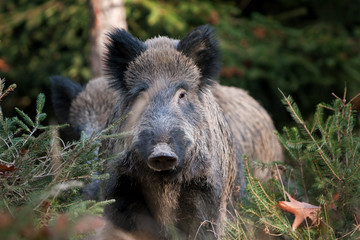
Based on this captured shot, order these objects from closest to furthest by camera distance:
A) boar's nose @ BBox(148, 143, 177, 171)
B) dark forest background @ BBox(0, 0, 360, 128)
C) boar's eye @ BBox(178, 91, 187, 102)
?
boar's nose @ BBox(148, 143, 177, 171) < boar's eye @ BBox(178, 91, 187, 102) < dark forest background @ BBox(0, 0, 360, 128)

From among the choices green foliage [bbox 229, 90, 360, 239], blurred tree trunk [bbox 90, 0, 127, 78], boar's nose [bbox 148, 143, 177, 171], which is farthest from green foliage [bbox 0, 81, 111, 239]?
blurred tree trunk [bbox 90, 0, 127, 78]

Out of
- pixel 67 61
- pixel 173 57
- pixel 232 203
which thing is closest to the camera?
pixel 173 57

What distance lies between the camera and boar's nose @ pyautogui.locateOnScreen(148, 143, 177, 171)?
11.2 ft

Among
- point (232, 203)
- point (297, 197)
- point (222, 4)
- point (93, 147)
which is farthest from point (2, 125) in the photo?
point (222, 4)

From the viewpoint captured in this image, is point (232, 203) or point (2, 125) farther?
point (232, 203)

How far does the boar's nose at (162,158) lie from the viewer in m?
3.41

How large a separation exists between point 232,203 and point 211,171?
0.59 m

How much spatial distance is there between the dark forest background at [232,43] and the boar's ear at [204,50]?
14.4 feet

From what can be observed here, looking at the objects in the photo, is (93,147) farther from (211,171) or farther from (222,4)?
(222,4)

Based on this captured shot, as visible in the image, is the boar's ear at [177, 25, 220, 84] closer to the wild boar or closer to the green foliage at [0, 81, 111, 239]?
the wild boar

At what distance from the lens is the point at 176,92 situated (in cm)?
417

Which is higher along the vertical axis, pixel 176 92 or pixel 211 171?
pixel 176 92

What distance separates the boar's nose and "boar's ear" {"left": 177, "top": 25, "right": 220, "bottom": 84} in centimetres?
113

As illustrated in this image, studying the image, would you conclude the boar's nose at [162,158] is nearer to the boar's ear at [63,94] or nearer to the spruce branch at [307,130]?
the spruce branch at [307,130]
